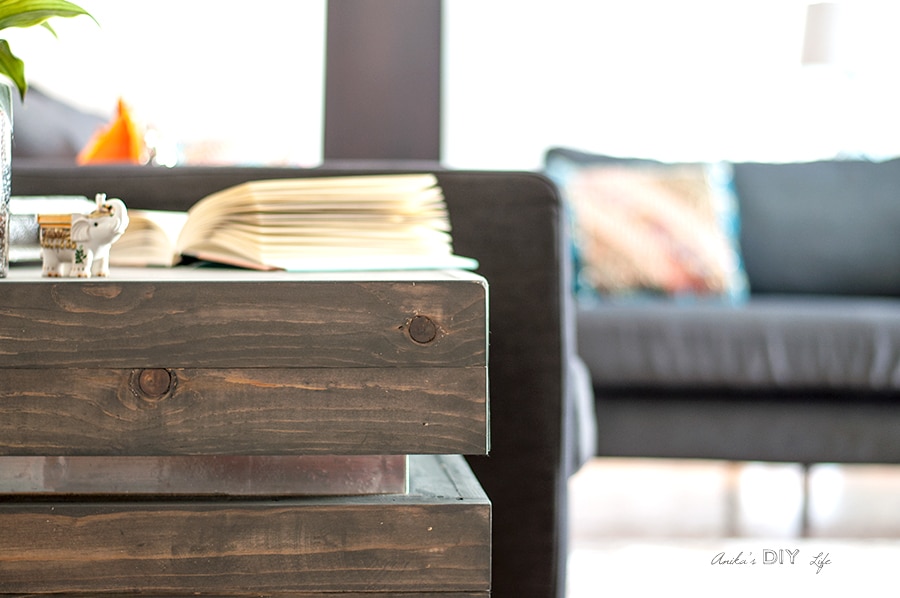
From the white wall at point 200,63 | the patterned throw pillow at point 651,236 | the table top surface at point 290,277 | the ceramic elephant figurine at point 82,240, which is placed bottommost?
the patterned throw pillow at point 651,236

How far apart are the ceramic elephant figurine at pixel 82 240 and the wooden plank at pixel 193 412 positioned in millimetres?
87

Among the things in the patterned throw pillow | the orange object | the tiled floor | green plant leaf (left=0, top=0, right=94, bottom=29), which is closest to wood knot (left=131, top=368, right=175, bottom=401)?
green plant leaf (left=0, top=0, right=94, bottom=29)

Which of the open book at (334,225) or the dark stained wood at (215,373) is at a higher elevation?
the open book at (334,225)

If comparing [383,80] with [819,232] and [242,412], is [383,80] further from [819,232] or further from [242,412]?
[242,412]

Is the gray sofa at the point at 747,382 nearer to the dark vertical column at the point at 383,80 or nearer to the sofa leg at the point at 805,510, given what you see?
the sofa leg at the point at 805,510

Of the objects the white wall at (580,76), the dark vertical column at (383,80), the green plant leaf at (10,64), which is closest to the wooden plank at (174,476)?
the green plant leaf at (10,64)

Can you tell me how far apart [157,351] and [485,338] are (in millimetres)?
196

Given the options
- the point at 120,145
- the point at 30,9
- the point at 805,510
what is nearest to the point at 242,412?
the point at 30,9

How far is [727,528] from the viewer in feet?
6.66

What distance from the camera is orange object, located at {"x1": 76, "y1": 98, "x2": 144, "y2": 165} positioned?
139 cm

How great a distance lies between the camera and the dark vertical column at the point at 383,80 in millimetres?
2146

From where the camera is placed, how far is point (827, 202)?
8.96ft

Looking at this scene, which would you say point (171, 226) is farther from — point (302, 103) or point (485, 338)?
point (302, 103)

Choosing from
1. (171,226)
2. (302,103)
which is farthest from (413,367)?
(302,103)
